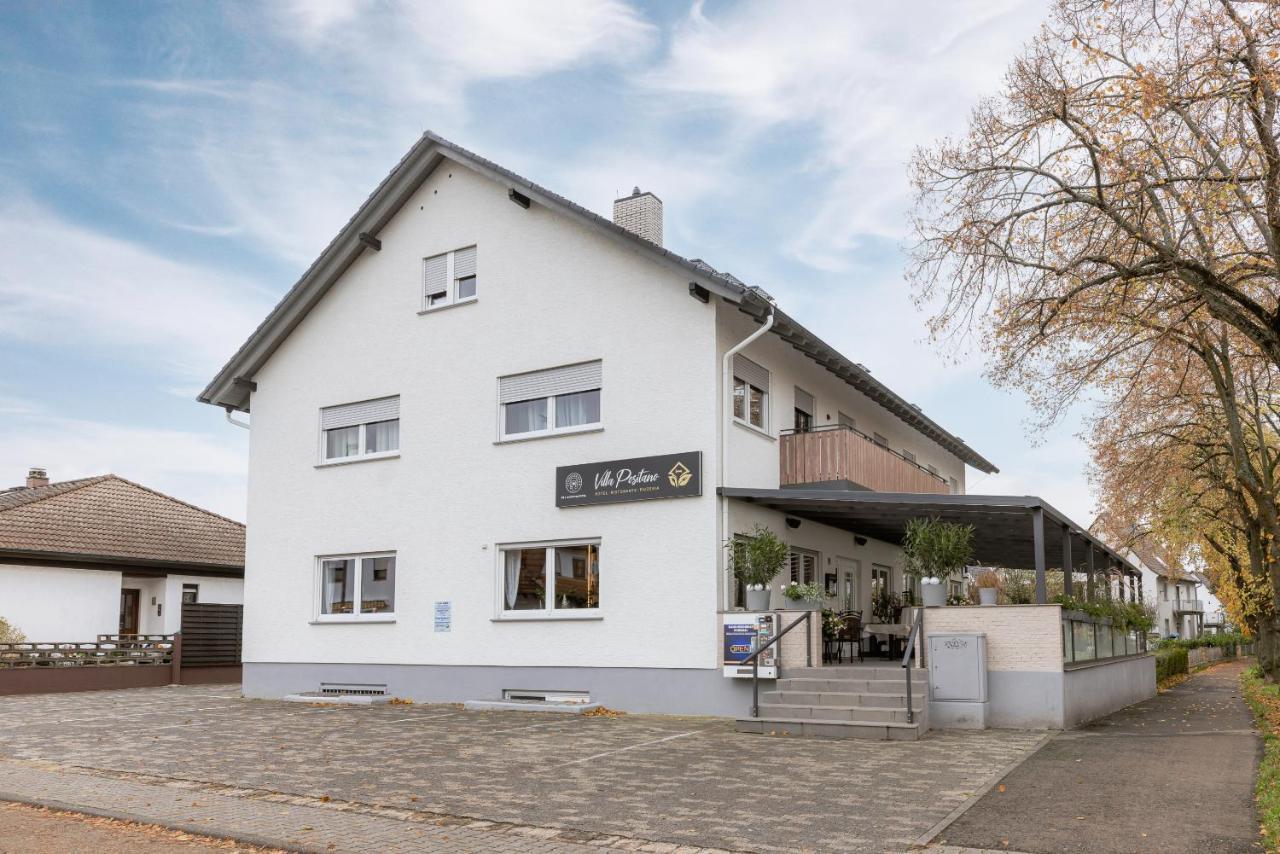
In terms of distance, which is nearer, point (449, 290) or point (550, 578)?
point (550, 578)

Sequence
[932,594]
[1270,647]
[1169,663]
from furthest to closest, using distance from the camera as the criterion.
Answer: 1. [1169,663]
2. [1270,647]
3. [932,594]

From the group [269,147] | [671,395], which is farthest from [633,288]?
[269,147]

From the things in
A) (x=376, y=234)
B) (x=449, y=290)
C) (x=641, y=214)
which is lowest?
(x=449, y=290)

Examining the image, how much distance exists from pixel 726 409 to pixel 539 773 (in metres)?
7.33

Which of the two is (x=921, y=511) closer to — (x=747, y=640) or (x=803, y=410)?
(x=747, y=640)

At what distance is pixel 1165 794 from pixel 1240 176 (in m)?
7.08

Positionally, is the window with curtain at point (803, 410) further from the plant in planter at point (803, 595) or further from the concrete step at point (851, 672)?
the concrete step at point (851, 672)

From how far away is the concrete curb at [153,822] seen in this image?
7.59 metres

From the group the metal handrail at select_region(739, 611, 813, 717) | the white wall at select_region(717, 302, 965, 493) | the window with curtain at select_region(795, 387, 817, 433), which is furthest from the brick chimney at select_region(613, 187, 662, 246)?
the metal handrail at select_region(739, 611, 813, 717)

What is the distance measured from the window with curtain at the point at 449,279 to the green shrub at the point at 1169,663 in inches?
743

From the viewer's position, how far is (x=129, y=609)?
27219mm

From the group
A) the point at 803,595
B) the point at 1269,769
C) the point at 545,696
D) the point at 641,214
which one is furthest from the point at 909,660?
the point at 641,214

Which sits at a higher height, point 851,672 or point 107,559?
point 107,559

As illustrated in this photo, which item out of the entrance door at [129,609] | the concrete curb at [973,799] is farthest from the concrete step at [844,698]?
the entrance door at [129,609]
